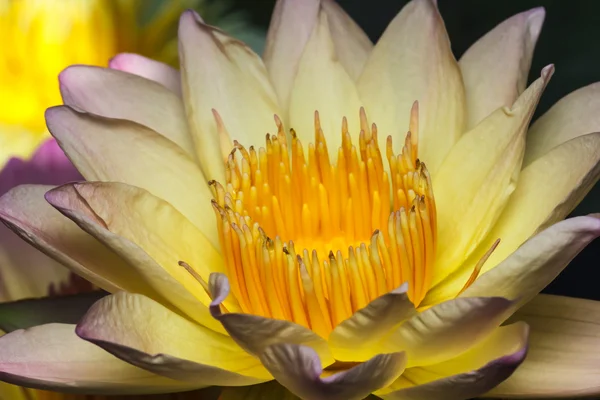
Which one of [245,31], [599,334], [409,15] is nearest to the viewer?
[599,334]

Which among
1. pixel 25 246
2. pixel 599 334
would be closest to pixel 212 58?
pixel 25 246

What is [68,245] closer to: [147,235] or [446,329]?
[147,235]

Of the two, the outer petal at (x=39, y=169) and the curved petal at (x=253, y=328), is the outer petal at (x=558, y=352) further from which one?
the outer petal at (x=39, y=169)

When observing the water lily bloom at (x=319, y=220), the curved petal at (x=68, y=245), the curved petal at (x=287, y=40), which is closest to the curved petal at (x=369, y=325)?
the water lily bloom at (x=319, y=220)

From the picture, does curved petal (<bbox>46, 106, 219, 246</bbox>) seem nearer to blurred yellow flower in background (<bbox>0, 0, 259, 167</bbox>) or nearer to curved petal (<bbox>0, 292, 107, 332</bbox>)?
curved petal (<bbox>0, 292, 107, 332</bbox>)

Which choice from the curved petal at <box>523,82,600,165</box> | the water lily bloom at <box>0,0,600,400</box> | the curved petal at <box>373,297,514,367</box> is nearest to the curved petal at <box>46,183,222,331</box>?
the water lily bloom at <box>0,0,600,400</box>

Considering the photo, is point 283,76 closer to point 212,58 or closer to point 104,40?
point 212,58
